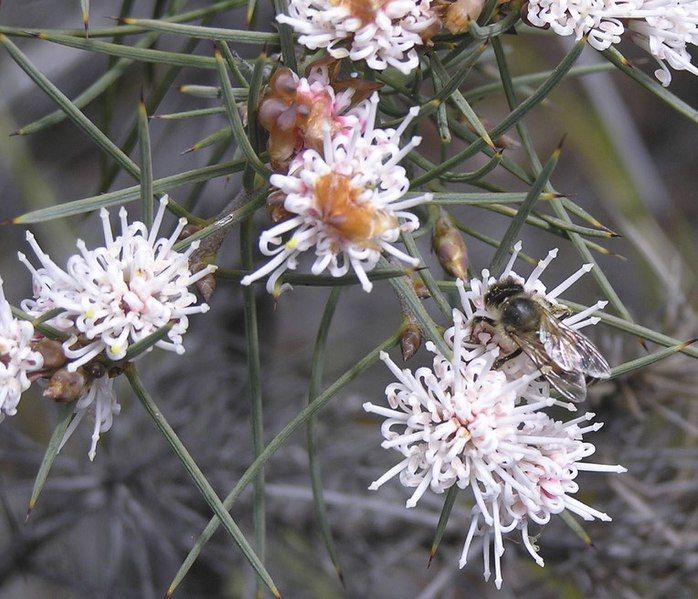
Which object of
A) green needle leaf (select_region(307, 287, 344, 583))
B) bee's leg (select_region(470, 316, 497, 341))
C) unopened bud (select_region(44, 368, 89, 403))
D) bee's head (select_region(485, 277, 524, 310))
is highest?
bee's head (select_region(485, 277, 524, 310))

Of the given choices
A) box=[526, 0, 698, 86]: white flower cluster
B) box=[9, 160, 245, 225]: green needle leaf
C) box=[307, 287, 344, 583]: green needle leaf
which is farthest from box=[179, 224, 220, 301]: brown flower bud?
box=[526, 0, 698, 86]: white flower cluster

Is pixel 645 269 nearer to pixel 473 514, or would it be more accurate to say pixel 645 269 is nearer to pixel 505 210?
pixel 505 210

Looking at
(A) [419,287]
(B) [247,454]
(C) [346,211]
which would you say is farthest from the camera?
(B) [247,454]

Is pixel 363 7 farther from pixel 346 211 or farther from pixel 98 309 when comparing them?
pixel 98 309

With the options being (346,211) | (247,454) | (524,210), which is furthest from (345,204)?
(247,454)

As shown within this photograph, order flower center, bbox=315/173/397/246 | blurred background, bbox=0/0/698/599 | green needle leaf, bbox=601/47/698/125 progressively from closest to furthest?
1. flower center, bbox=315/173/397/246
2. green needle leaf, bbox=601/47/698/125
3. blurred background, bbox=0/0/698/599

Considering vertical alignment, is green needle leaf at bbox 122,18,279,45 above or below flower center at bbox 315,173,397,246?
above

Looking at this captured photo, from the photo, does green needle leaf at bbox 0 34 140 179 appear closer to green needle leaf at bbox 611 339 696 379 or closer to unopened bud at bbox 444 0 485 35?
unopened bud at bbox 444 0 485 35

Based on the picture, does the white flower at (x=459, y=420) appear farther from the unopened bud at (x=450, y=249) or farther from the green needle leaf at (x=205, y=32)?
the green needle leaf at (x=205, y=32)
